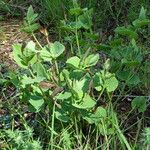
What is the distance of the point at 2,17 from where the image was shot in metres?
2.44

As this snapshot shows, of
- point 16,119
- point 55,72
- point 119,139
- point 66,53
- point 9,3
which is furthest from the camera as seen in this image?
point 9,3

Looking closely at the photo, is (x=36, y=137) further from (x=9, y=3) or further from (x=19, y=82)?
(x=9, y=3)

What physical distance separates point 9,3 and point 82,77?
1077mm

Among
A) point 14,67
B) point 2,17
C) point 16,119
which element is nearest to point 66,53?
point 14,67

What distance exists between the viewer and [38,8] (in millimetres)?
2447

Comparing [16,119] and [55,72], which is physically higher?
[55,72]

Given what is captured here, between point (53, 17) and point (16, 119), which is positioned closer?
point (16, 119)

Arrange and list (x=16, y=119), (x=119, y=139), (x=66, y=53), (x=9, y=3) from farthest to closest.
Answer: (x=9, y=3) < (x=66, y=53) < (x=16, y=119) < (x=119, y=139)

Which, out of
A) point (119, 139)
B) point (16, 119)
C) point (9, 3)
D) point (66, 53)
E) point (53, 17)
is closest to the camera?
point (119, 139)

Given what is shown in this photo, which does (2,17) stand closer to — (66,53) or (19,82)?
(66,53)

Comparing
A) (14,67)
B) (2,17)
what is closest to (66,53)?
(14,67)

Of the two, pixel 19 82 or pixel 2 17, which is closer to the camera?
pixel 19 82

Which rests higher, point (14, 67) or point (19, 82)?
point (19, 82)

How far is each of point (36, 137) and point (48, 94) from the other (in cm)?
19
